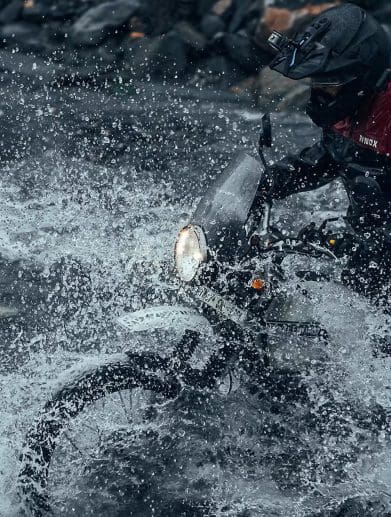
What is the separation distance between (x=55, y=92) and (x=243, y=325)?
26.4 feet

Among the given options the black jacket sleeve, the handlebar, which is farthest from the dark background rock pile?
the handlebar

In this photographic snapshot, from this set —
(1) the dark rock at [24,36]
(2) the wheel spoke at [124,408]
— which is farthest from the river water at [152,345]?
(1) the dark rock at [24,36]

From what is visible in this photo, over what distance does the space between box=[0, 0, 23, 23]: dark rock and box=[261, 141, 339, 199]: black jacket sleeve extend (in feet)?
33.8

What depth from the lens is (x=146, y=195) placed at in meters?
7.85

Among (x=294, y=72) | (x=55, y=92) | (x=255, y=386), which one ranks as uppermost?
(x=294, y=72)

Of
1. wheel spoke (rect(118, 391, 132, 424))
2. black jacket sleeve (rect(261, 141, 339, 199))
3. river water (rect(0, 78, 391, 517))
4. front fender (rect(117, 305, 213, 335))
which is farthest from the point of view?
black jacket sleeve (rect(261, 141, 339, 199))

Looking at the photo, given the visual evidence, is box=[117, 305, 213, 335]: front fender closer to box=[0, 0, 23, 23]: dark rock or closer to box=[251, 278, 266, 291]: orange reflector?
box=[251, 278, 266, 291]: orange reflector

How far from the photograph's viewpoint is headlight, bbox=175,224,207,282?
12.0 feet

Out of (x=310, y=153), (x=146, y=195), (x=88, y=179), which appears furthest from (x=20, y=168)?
(x=310, y=153)

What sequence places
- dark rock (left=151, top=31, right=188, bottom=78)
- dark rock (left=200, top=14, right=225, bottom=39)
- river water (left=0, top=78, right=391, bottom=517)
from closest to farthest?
river water (left=0, top=78, right=391, bottom=517) → dark rock (left=151, top=31, right=188, bottom=78) → dark rock (left=200, top=14, right=225, bottom=39)

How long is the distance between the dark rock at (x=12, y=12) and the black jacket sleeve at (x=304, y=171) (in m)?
10.3

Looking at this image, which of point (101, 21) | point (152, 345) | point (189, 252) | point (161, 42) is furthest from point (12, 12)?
point (189, 252)

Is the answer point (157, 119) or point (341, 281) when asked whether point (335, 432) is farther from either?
point (157, 119)

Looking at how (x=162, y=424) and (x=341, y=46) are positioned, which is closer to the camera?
(x=341, y=46)
